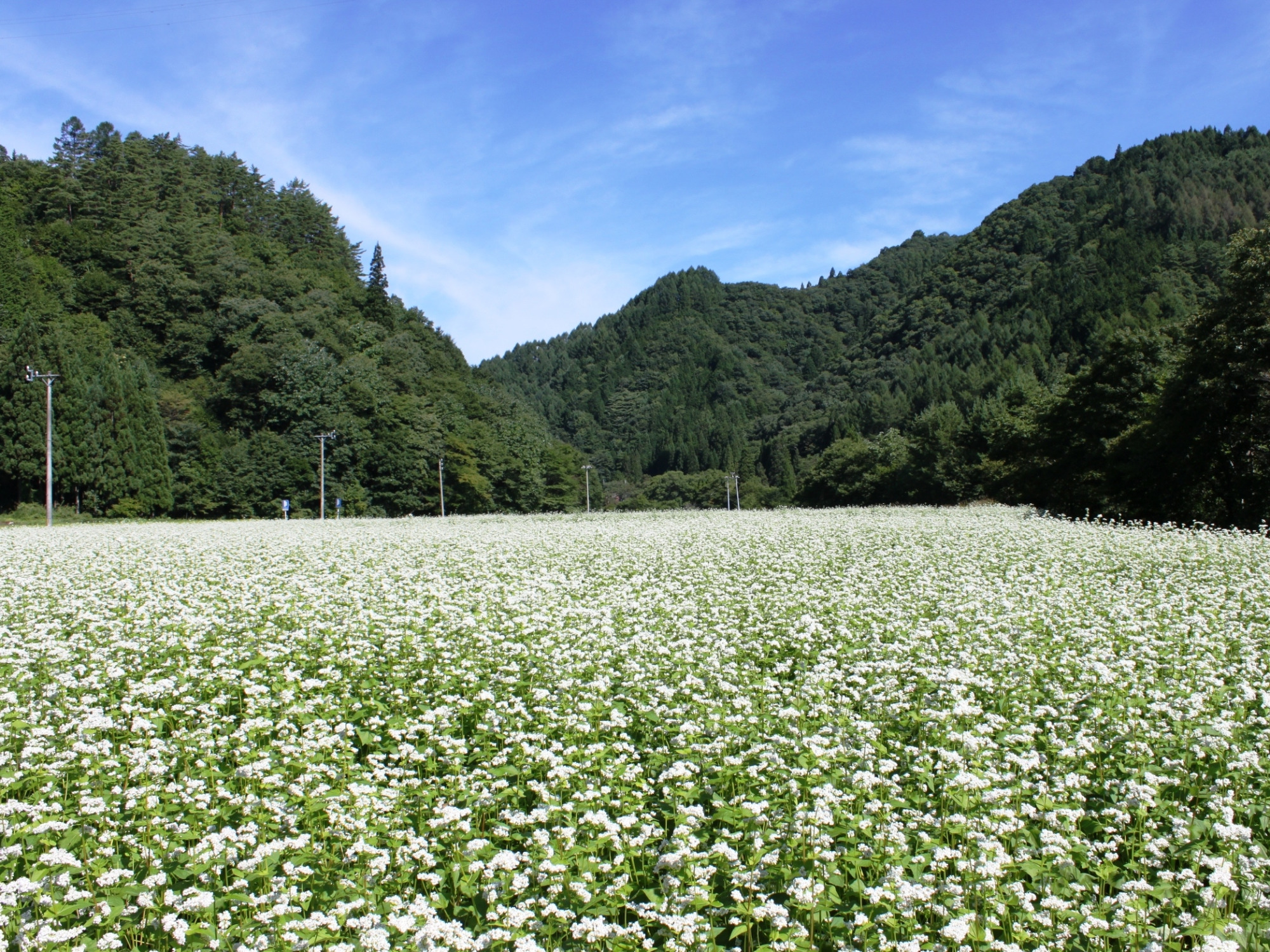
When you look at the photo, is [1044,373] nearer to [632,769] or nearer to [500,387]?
[500,387]

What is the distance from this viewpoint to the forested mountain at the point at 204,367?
58.0 metres

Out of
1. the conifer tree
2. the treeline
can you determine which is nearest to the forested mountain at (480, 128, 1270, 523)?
the treeline

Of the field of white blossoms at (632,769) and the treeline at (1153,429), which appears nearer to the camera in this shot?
the field of white blossoms at (632,769)

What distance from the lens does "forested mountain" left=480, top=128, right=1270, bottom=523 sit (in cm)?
4053

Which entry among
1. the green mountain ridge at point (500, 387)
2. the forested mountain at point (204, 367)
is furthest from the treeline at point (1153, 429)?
the forested mountain at point (204, 367)

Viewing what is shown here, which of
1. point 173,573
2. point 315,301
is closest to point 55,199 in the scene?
point 315,301

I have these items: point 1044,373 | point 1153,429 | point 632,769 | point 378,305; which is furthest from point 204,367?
A: point 1044,373

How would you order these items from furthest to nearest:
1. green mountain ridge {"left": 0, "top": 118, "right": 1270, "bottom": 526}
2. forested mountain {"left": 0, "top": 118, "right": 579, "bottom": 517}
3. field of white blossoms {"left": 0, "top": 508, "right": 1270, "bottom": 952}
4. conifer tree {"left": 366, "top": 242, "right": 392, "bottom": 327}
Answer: conifer tree {"left": 366, "top": 242, "right": 392, "bottom": 327}, forested mountain {"left": 0, "top": 118, "right": 579, "bottom": 517}, green mountain ridge {"left": 0, "top": 118, "right": 1270, "bottom": 526}, field of white blossoms {"left": 0, "top": 508, "right": 1270, "bottom": 952}

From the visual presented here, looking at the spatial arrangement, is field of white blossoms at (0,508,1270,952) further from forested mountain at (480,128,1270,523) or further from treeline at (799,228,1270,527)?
forested mountain at (480,128,1270,523)

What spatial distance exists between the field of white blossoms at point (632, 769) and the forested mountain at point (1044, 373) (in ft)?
99.2

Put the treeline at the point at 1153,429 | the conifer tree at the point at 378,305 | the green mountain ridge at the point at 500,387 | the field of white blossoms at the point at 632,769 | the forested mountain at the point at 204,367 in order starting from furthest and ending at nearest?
the conifer tree at the point at 378,305
the forested mountain at the point at 204,367
the green mountain ridge at the point at 500,387
the treeline at the point at 1153,429
the field of white blossoms at the point at 632,769

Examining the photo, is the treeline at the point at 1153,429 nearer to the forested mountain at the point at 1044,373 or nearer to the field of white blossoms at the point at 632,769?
the forested mountain at the point at 1044,373

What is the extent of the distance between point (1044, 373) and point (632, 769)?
123920 mm

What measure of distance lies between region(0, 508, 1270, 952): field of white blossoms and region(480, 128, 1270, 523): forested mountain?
3024cm
